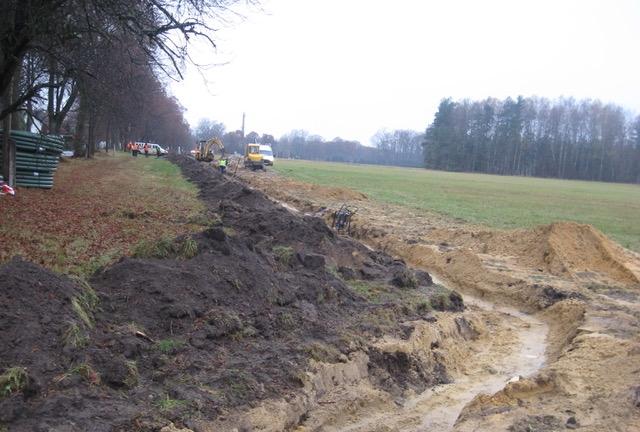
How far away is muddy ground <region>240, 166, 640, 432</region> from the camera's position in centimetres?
507

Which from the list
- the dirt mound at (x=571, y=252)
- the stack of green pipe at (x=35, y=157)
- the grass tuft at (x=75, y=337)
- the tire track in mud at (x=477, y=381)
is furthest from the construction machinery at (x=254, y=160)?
the grass tuft at (x=75, y=337)

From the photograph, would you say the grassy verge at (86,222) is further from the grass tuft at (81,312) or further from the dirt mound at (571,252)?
the dirt mound at (571,252)

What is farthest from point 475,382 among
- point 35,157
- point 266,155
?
point 266,155

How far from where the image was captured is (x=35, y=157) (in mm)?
17938

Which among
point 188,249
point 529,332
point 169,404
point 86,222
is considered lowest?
point 529,332

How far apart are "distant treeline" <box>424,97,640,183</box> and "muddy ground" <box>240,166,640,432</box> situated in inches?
3960

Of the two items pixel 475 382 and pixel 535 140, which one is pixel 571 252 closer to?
pixel 475 382

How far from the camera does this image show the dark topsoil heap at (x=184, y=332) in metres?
4.11

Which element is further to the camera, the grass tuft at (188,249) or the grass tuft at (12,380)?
the grass tuft at (188,249)

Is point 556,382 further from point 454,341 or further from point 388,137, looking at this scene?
point 388,137

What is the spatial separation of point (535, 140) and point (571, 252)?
10842 centimetres

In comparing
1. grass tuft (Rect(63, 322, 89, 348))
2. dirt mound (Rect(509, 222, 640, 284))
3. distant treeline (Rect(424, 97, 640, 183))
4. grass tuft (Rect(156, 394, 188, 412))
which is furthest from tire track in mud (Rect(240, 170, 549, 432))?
distant treeline (Rect(424, 97, 640, 183))

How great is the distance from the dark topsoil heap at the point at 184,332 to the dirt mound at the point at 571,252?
4.89 meters

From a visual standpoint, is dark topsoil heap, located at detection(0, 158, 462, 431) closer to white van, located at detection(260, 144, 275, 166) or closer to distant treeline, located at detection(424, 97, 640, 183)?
white van, located at detection(260, 144, 275, 166)
